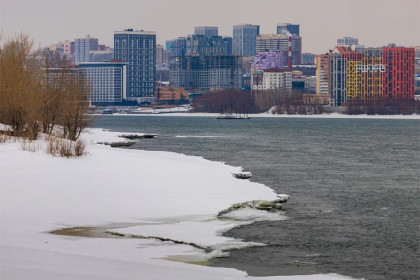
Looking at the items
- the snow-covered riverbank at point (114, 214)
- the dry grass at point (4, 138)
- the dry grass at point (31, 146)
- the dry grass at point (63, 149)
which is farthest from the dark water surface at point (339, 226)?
the dry grass at point (4, 138)

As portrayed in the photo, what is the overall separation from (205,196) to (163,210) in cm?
318

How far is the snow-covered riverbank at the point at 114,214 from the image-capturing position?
16.3m

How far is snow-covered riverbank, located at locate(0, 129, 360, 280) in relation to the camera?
1634 centimetres

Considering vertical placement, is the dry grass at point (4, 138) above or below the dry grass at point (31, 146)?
above

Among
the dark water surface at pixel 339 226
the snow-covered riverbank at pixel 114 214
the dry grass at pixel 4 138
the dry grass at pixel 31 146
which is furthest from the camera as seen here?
the dry grass at pixel 4 138

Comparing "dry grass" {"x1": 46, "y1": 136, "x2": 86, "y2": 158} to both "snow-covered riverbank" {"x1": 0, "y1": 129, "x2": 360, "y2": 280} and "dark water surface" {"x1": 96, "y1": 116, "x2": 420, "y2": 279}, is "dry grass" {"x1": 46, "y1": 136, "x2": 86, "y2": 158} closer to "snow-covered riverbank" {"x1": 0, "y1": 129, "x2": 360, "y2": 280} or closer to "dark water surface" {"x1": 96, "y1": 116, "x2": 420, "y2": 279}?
"snow-covered riverbank" {"x1": 0, "y1": 129, "x2": 360, "y2": 280}

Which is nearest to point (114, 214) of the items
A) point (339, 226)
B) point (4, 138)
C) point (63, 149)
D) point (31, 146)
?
point (339, 226)

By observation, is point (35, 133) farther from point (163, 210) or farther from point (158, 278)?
point (158, 278)

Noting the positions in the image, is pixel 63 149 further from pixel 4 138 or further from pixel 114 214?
pixel 114 214

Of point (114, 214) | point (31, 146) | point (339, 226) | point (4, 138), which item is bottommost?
point (339, 226)

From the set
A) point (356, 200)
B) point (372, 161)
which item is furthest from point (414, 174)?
point (356, 200)

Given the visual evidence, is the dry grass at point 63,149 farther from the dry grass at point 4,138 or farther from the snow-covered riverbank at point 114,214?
the dry grass at point 4,138

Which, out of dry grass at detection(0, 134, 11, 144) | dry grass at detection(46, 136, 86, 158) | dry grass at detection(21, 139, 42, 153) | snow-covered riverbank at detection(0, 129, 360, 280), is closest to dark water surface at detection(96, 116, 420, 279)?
snow-covered riverbank at detection(0, 129, 360, 280)

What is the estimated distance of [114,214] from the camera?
2314cm
